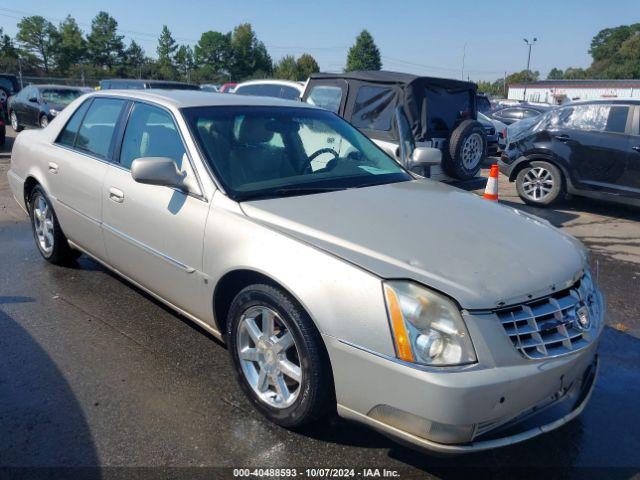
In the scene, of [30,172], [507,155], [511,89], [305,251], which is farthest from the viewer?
[511,89]

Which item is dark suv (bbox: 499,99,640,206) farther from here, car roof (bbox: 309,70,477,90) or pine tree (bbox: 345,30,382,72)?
pine tree (bbox: 345,30,382,72)

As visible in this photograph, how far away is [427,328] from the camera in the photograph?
2285mm

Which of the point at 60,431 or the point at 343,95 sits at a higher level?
the point at 343,95

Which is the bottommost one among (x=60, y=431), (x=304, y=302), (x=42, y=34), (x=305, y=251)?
(x=60, y=431)

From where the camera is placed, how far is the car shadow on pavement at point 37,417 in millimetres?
2609

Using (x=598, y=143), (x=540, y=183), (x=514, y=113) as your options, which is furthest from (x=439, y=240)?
(x=514, y=113)

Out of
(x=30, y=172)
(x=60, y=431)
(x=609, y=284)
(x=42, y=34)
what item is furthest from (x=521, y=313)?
(x=42, y=34)

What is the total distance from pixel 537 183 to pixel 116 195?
665 centimetres

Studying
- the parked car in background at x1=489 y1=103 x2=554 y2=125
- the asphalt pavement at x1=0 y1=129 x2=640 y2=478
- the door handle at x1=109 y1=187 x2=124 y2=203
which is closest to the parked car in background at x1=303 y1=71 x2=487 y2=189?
the asphalt pavement at x1=0 y1=129 x2=640 y2=478

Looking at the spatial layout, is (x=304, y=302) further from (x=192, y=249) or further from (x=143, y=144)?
(x=143, y=144)

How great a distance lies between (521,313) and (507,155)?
703 centimetres

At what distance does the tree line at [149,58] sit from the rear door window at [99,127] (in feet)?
187

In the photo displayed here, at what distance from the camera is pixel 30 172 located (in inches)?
199

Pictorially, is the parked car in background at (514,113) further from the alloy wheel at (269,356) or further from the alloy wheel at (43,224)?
the alloy wheel at (269,356)
